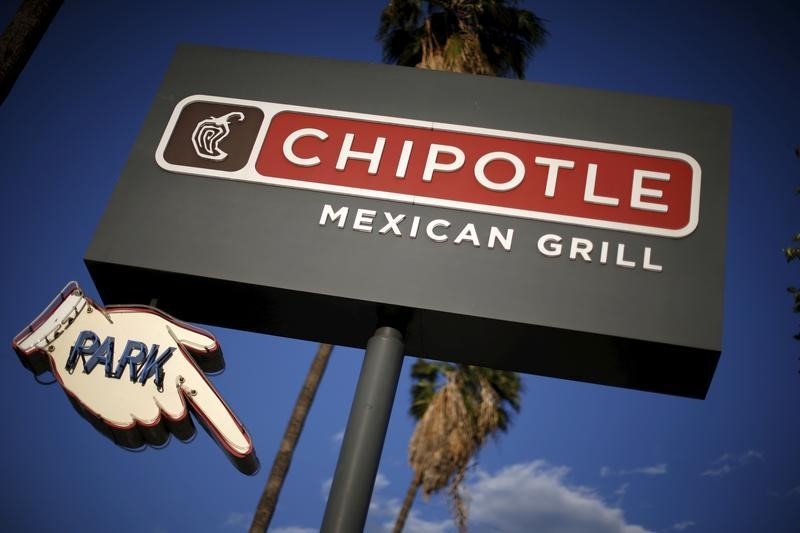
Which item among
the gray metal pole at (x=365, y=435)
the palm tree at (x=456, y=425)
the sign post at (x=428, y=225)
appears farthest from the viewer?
the palm tree at (x=456, y=425)

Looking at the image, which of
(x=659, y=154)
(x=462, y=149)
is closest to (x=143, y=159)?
(x=462, y=149)

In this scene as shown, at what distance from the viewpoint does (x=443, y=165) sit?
6.93m

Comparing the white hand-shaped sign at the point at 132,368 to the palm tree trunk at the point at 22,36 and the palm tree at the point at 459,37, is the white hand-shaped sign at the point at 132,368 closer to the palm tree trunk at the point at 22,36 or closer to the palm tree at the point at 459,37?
the palm tree trunk at the point at 22,36

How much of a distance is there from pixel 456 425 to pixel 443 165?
15.2 meters

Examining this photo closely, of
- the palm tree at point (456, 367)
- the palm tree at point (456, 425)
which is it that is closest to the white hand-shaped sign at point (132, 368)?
the palm tree at point (456, 367)

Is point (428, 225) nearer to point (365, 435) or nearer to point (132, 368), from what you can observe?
point (365, 435)

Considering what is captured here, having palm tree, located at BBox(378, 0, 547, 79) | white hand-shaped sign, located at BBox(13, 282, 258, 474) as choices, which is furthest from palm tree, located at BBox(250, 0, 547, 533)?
white hand-shaped sign, located at BBox(13, 282, 258, 474)

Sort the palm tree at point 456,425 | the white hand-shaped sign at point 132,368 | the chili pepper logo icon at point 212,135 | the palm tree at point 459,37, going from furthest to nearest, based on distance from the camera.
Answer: the palm tree at point 456,425, the palm tree at point 459,37, the chili pepper logo icon at point 212,135, the white hand-shaped sign at point 132,368

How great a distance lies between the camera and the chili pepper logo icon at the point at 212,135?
7.15 m

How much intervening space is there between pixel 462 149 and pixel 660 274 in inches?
71.8

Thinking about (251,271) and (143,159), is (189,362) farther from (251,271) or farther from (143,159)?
(143,159)

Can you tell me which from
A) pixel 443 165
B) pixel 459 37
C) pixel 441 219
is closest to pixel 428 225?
pixel 441 219

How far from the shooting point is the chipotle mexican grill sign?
243 inches

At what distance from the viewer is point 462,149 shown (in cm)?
700
